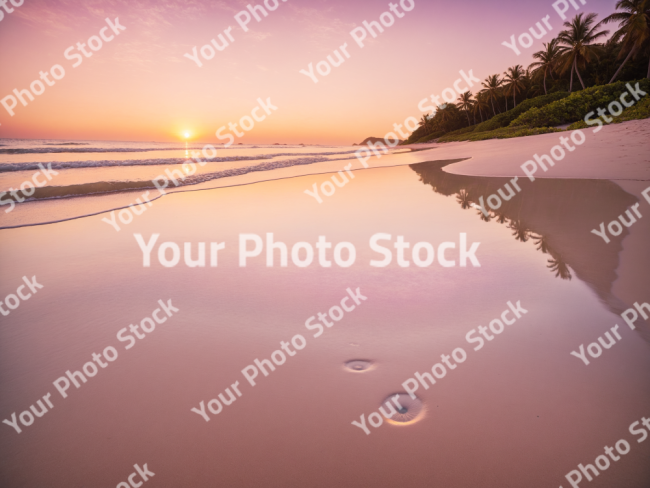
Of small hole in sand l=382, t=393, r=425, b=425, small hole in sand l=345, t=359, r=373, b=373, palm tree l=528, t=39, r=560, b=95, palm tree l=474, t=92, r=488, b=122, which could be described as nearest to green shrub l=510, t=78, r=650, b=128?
palm tree l=528, t=39, r=560, b=95

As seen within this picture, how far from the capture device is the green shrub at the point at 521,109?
126 feet

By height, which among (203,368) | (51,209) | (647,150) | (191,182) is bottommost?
(647,150)

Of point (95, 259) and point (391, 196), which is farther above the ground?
point (95, 259)

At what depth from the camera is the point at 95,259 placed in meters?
4.77

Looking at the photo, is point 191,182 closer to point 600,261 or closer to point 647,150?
point 600,261

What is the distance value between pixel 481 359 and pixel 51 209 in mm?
10661

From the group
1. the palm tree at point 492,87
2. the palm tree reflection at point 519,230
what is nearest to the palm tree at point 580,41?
the palm tree at point 492,87

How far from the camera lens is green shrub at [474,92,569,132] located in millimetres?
38500

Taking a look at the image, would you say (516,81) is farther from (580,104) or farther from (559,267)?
(559,267)

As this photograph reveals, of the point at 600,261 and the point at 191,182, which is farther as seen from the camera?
the point at 191,182

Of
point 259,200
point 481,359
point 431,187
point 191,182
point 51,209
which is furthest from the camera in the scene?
point 191,182

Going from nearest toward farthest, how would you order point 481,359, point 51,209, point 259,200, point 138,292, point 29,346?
point 481,359
point 29,346
point 138,292
point 51,209
point 259,200

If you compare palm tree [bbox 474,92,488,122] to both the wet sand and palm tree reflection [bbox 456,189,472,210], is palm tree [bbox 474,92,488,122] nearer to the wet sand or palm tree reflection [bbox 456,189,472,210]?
palm tree reflection [bbox 456,189,472,210]

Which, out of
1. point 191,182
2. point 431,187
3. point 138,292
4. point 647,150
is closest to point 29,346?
point 138,292
